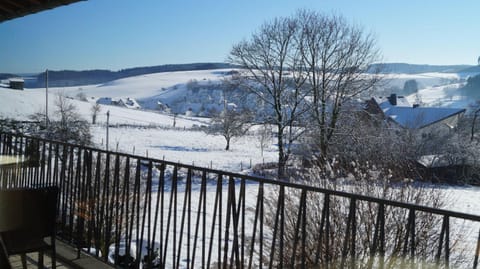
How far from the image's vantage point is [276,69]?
19469 millimetres

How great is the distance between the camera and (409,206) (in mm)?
1415

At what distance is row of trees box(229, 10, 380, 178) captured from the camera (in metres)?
18.9

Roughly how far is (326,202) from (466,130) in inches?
1090

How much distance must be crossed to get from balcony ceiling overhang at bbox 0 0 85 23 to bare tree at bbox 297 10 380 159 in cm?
1596

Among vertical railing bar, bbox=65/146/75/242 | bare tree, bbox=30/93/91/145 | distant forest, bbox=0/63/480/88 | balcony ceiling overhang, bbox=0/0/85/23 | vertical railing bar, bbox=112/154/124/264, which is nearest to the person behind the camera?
vertical railing bar, bbox=112/154/124/264

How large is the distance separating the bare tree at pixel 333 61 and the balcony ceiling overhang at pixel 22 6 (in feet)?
52.4

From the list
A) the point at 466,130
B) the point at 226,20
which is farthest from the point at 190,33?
the point at 466,130

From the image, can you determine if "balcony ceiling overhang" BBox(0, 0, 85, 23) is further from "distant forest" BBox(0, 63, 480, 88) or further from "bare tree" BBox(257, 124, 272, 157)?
"bare tree" BBox(257, 124, 272, 157)

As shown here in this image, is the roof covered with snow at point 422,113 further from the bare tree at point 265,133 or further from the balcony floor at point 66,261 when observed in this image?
the balcony floor at point 66,261

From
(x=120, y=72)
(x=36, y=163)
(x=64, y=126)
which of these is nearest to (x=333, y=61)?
(x=64, y=126)

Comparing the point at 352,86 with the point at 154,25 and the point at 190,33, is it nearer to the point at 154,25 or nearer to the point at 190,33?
the point at 190,33

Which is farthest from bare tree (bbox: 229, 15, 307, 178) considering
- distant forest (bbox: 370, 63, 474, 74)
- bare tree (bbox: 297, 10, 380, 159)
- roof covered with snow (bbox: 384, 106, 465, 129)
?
roof covered with snow (bbox: 384, 106, 465, 129)

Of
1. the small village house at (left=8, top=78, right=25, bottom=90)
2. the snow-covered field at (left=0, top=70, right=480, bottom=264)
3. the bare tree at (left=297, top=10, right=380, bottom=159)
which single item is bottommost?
the snow-covered field at (left=0, top=70, right=480, bottom=264)

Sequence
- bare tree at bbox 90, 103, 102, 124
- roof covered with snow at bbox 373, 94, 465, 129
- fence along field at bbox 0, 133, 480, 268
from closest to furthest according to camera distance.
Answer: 1. fence along field at bbox 0, 133, 480, 268
2. roof covered with snow at bbox 373, 94, 465, 129
3. bare tree at bbox 90, 103, 102, 124
